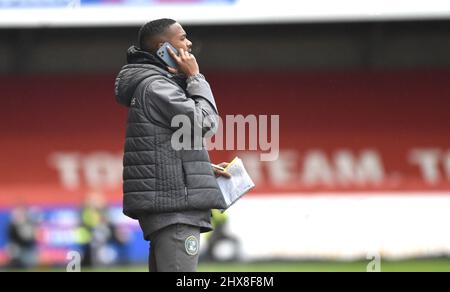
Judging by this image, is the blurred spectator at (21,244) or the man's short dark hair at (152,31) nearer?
the man's short dark hair at (152,31)

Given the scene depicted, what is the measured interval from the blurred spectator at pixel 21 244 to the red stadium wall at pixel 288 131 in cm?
57

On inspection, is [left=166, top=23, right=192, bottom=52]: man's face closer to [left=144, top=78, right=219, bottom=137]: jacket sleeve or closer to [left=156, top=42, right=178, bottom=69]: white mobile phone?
[left=156, top=42, right=178, bottom=69]: white mobile phone

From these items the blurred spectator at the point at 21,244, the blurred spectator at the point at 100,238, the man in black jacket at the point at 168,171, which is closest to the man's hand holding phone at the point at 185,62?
the man in black jacket at the point at 168,171

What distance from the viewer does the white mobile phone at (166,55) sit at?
4082mm

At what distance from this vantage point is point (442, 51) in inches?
559

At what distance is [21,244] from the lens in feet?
40.7

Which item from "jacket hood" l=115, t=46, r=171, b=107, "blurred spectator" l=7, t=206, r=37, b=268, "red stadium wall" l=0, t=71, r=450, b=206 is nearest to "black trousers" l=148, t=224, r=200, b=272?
"jacket hood" l=115, t=46, r=171, b=107

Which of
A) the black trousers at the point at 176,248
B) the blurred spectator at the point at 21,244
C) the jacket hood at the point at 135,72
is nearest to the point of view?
the black trousers at the point at 176,248

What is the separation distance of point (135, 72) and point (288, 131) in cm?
972

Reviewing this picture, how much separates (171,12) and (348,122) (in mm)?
3669

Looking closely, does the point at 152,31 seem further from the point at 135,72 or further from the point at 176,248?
the point at 176,248

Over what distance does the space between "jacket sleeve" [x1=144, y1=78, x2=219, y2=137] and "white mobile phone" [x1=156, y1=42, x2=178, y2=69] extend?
0.10 metres

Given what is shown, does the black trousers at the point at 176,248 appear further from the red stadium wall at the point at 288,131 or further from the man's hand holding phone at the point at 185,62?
the red stadium wall at the point at 288,131

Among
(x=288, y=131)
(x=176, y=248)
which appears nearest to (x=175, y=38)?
(x=176, y=248)
